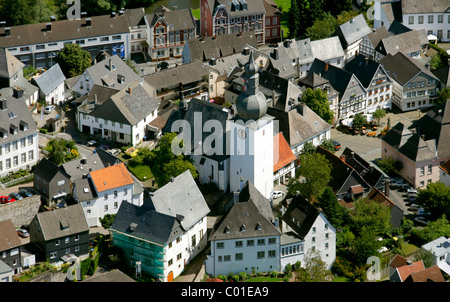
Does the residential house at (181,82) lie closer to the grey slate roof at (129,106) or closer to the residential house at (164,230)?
the grey slate roof at (129,106)

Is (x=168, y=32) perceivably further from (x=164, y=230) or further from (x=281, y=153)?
(x=164, y=230)

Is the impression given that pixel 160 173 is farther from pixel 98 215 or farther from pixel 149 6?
pixel 149 6

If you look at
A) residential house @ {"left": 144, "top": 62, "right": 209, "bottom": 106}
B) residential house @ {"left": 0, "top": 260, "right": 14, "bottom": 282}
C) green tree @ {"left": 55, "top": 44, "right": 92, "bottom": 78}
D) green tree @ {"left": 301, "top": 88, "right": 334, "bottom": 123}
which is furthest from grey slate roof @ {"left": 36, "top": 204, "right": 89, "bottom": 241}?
green tree @ {"left": 55, "top": 44, "right": 92, "bottom": 78}

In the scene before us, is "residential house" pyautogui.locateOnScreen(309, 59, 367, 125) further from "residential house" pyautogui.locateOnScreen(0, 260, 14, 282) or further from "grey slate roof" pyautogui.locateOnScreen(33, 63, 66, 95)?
"residential house" pyautogui.locateOnScreen(0, 260, 14, 282)

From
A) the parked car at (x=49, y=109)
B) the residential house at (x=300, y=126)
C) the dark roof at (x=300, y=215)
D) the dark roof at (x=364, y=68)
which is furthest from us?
the dark roof at (x=364, y=68)

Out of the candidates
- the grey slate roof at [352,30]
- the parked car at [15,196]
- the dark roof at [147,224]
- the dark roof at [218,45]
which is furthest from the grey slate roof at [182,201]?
the grey slate roof at [352,30]

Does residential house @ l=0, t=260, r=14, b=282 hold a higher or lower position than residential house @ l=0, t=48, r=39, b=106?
lower
